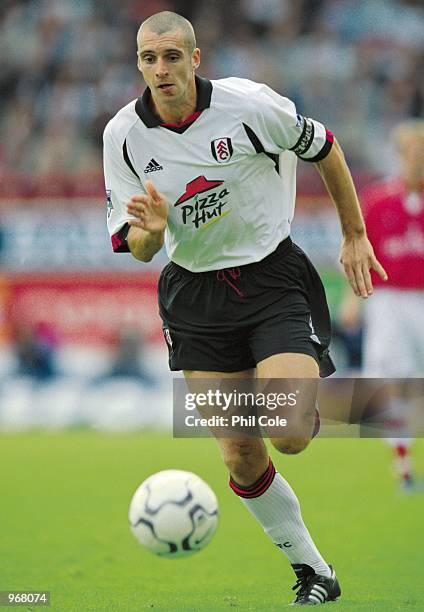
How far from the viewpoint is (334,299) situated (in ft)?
46.9

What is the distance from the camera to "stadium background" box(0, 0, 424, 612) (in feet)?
22.4

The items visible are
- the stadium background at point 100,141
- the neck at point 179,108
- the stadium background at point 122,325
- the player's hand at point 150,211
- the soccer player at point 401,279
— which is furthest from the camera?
the stadium background at point 100,141

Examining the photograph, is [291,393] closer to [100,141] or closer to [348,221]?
[348,221]

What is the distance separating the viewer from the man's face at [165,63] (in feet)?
17.5

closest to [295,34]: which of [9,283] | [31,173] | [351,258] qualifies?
[31,173]

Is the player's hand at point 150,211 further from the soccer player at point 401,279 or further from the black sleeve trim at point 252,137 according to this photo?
the soccer player at point 401,279

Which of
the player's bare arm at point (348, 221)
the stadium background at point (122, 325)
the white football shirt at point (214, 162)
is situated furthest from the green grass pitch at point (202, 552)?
the white football shirt at point (214, 162)

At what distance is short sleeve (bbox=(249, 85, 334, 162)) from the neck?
0.29m

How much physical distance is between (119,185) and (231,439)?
51.0 inches

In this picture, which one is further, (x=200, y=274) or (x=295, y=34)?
(x=295, y=34)

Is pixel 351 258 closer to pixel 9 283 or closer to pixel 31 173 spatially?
pixel 9 283

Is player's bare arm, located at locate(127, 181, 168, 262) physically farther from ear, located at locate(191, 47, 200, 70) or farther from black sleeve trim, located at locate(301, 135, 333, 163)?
black sleeve trim, located at locate(301, 135, 333, 163)

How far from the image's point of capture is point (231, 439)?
5582mm

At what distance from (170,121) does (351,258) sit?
107 cm
